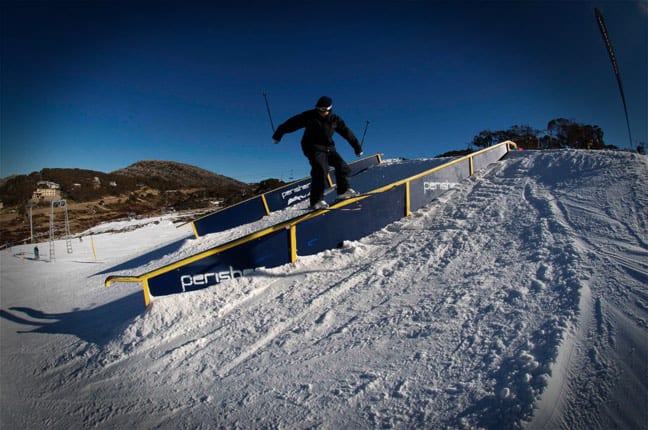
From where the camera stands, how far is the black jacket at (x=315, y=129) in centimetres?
436

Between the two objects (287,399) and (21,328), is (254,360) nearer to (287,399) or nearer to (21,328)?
(287,399)

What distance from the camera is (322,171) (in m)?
4.55

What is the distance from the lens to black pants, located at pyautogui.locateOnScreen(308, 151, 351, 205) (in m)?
4.51

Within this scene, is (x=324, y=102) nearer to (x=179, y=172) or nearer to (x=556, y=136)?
(x=556, y=136)

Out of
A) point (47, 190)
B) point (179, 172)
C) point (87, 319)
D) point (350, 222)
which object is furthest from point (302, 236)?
point (179, 172)

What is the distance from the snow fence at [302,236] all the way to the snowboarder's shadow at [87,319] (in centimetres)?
49

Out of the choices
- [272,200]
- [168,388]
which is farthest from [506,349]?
[272,200]

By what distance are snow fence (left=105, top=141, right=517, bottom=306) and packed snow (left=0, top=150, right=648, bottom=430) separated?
0.58 feet

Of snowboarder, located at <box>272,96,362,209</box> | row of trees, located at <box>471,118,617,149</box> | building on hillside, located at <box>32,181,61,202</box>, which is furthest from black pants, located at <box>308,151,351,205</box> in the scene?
building on hillside, located at <box>32,181,61,202</box>

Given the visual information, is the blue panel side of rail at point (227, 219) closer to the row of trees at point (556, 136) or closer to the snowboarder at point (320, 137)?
the snowboarder at point (320, 137)

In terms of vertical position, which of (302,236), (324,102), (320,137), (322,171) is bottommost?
(302,236)

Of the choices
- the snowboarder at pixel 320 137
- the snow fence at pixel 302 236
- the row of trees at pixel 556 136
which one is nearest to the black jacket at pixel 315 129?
the snowboarder at pixel 320 137

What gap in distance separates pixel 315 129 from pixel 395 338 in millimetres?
3176

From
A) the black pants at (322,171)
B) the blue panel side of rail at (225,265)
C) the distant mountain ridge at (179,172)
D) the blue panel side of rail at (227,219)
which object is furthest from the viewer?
the distant mountain ridge at (179,172)
